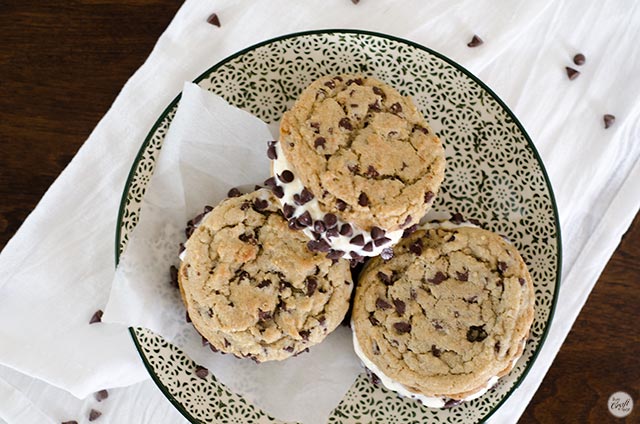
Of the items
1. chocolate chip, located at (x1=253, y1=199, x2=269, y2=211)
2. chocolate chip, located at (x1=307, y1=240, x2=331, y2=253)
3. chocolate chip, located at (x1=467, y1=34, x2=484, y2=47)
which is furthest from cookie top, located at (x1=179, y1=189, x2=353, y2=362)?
chocolate chip, located at (x1=467, y1=34, x2=484, y2=47)

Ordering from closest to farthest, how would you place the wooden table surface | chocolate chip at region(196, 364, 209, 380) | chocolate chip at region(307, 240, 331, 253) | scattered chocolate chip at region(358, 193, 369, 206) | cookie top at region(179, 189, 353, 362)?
1. scattered chocolate chip at region(358, 193, 369, 206)
2. chocolate chip at region(307, 240, 331, 253)
3. cookie top at region(179, 189, 353, 362)
4. chocolate chip at region(196, 364, 209, 380)
5. the wooden table surface

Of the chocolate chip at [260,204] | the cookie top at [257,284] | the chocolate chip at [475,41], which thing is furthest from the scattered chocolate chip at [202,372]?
the chocolate chip at [475,41]

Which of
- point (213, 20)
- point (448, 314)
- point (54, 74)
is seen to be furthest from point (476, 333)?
point (54, 74)

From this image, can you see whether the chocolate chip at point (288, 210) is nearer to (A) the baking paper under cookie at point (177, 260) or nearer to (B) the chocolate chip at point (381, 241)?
(B) the chocolate chip at point (381, 241)

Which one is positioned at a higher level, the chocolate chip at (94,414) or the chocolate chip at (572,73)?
the chocolate chip at (572,73)

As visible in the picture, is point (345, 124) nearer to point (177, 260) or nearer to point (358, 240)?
point (358, 240)

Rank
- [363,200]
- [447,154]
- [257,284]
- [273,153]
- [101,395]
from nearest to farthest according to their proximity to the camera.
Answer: [363,200] → [273,153] → [257,284] → [447,154] → [101,395]

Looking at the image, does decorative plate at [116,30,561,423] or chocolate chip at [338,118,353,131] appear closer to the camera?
chocolate chip at [338,118,353,131]

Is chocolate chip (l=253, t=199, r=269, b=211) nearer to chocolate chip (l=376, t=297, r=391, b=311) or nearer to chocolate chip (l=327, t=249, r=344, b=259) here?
chocolate chip (l=327, t=249, r=344, b=259)
